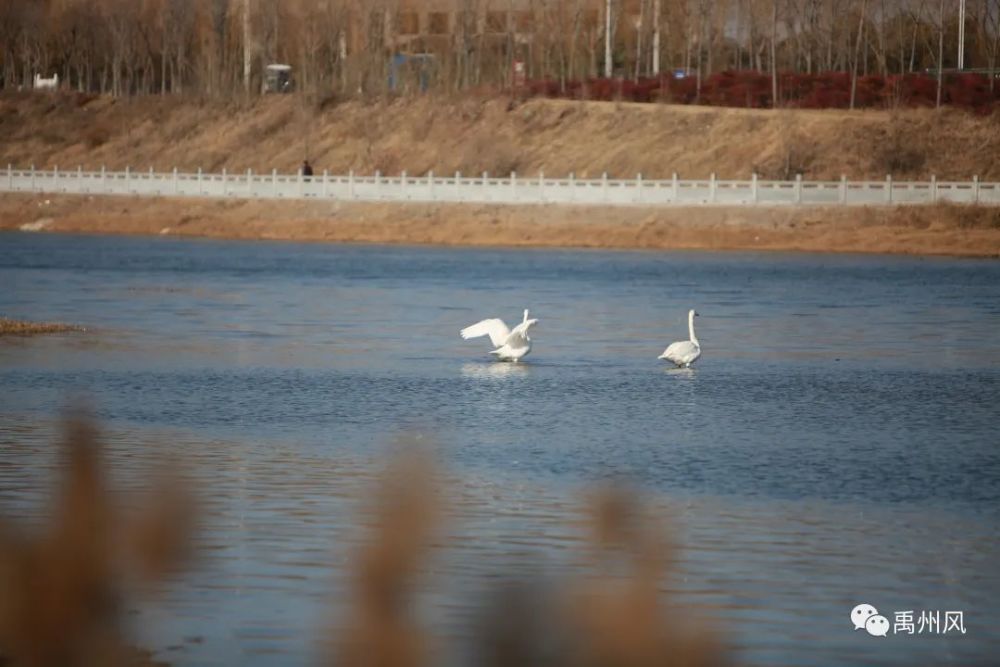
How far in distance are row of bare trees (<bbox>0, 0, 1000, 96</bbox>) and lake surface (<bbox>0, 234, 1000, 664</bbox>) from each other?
59.1 metres

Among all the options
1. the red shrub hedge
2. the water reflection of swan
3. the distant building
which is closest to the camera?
the water reflection of swan

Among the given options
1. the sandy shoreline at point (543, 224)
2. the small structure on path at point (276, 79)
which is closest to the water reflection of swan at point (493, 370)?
the sandy shoreline at point (543, 224)

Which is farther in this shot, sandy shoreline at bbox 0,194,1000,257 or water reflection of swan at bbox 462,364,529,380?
sandy shoreline at bbox 0,194,1000,257

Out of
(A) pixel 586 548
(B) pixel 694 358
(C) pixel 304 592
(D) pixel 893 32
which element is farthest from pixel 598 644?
(D) pixel 893 32

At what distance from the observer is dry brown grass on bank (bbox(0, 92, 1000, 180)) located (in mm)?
83062

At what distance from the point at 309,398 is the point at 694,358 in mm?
6501

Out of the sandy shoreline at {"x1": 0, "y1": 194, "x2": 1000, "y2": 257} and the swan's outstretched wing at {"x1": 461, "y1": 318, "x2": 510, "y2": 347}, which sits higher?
the swan's outstretched wing at {"x1": 461, "y1": 318, "x2": 510, "y2": 347}

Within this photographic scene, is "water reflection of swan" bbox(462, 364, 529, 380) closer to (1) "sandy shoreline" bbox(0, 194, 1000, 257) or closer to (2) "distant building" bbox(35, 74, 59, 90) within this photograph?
(1) "sandy shoreline" bbox(0, 194, 1000, 257)

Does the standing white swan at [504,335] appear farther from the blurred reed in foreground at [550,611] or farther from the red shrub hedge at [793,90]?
the red shrub hedge at [793,90]

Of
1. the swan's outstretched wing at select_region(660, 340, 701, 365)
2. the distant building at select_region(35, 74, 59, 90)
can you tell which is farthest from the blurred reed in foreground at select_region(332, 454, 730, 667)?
the distant building at select_region(35, 74, 59, 90)

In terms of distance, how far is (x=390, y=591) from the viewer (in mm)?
12031

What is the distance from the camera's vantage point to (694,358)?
28.4 m

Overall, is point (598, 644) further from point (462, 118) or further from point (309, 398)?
point (462, 118)

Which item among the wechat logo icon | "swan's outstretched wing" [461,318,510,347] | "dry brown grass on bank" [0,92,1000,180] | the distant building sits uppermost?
the distant building
